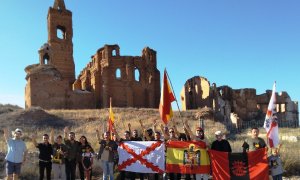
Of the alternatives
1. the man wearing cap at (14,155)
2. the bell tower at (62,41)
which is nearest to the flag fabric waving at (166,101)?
the man wearing cap at (14,155)

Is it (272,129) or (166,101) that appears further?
(166,101)

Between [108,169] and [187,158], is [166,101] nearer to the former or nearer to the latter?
[187,158]

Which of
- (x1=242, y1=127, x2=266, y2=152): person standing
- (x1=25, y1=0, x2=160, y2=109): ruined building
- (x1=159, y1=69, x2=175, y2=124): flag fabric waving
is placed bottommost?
(x1=242, y1=127, x2=266, y2=152): person standing

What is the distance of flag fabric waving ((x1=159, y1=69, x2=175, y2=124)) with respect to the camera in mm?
11242

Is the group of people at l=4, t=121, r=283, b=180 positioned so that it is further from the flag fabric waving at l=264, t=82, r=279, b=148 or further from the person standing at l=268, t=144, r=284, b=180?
the flag fabric waving at l=264, t=82, r=279, b=148

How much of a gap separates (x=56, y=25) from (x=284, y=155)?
47.6 meters

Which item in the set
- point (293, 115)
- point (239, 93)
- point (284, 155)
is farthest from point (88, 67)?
point (284, 155)

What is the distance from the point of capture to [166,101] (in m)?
11.4

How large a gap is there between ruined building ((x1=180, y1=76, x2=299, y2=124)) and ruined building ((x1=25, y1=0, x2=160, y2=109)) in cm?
441

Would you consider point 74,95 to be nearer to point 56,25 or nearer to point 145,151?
point 56,25

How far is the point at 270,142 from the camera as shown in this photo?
428 inches

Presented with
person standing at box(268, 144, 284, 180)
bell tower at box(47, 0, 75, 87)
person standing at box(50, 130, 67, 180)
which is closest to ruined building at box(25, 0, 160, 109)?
bell tower at box(47, 0, 75, 87)

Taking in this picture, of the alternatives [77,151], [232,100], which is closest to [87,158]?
[77,151]

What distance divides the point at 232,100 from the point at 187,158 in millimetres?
40952
